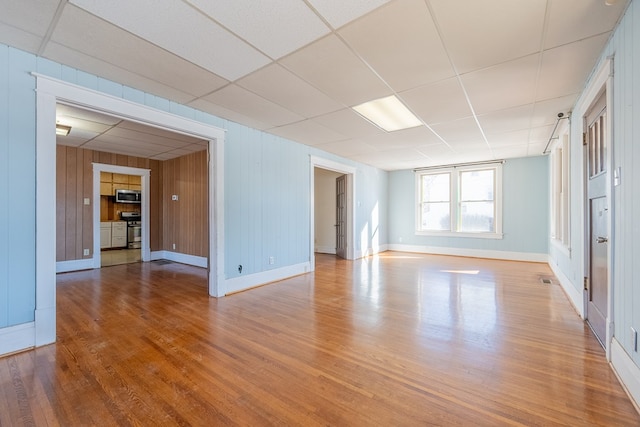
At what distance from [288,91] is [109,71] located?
1.69 m

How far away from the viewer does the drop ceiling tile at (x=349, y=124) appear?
148 inches

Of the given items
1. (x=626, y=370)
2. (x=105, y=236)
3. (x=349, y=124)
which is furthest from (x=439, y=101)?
(x=105, y=236)

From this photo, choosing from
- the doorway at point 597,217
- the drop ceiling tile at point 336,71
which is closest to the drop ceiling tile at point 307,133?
the drop ceiling tile at point 336,71

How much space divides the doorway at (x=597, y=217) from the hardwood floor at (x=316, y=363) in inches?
9.8

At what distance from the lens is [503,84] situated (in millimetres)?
2875

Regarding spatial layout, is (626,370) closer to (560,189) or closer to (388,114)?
(388,114)

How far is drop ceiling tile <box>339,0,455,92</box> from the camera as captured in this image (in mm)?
1879

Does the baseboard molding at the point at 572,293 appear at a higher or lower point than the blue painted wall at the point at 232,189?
lower

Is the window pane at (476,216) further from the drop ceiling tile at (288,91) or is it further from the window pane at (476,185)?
the drop ceiling tile at (288,91)

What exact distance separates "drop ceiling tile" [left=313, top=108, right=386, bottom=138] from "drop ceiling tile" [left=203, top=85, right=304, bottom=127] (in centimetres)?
40

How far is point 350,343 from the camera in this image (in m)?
2.47

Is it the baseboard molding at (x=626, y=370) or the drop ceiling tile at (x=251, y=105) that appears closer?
the baseboard molding at (x=626, y=370)

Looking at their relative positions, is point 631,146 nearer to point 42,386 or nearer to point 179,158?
point 42,386

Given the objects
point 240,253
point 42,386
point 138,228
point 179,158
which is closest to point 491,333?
point 240,253
